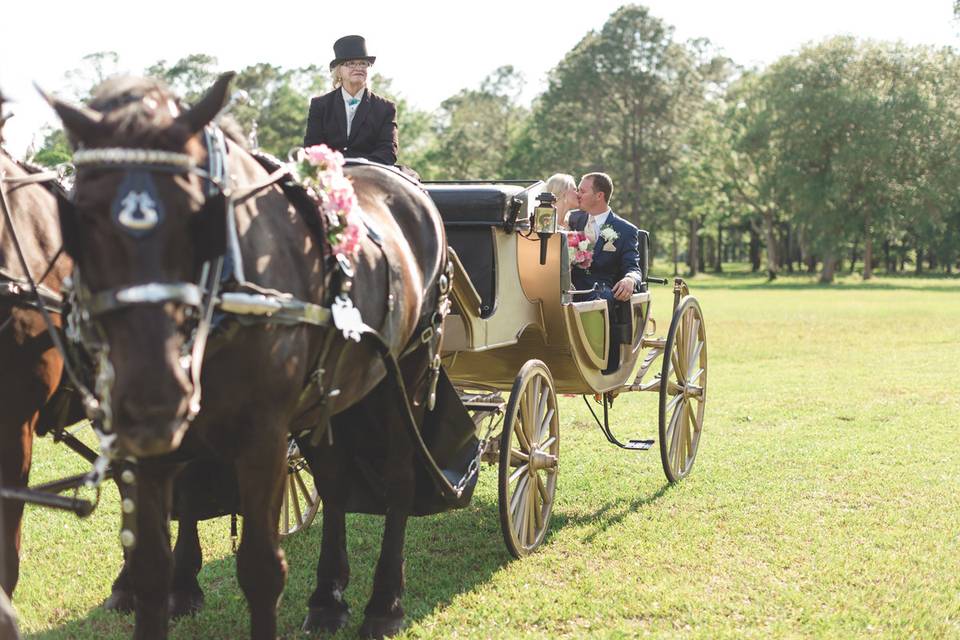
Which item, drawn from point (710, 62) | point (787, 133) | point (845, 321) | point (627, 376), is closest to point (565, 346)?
point (627, 376)

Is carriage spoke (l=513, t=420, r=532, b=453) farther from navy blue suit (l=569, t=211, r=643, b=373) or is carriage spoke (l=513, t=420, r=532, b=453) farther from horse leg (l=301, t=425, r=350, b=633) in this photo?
navy blue suit (l=569, t=211, r=643, b=373)

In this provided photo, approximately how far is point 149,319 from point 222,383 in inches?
22.8

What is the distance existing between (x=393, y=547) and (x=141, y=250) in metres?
2.60

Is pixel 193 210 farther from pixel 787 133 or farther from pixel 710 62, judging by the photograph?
pixel 710 62

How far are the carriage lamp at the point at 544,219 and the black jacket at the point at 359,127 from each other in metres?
1.08

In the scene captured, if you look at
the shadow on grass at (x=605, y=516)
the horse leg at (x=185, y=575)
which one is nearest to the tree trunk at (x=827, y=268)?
the shadow on grass at (x=605, y=516)

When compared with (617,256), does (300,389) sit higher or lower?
lower

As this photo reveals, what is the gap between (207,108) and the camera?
9.80ft

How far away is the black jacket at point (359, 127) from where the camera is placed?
561 centimetres

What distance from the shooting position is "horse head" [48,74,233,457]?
283 cm

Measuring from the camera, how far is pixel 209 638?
4.81m

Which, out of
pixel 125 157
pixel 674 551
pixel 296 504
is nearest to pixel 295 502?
pixel 296 504

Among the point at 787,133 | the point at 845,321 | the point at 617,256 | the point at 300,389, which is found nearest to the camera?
the point at 300,389

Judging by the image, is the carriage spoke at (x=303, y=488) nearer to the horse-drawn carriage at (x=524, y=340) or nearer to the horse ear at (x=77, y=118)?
the horse-drawn carriage at (x=524, y=340)
